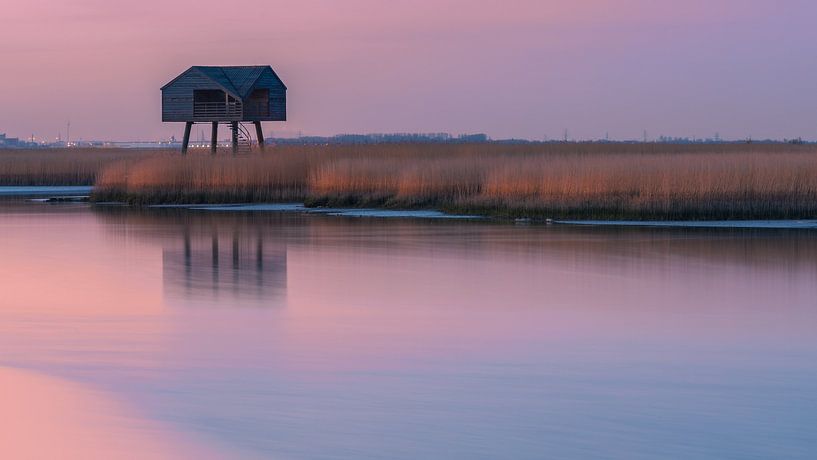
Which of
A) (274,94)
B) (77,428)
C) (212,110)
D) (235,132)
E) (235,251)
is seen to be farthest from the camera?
(235,132)

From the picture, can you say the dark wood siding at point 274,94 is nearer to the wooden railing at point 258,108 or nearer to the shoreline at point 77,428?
the wooden railing at point 258,108

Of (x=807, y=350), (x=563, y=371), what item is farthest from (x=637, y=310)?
(x=563, y=371)

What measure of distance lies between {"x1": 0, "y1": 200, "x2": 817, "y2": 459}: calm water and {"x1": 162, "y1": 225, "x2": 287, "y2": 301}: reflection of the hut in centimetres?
7

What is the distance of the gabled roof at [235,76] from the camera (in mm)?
38438

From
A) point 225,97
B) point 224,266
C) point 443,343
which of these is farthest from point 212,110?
point 443,343

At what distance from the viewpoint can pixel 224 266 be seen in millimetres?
14898

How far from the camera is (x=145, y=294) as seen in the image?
1216 centimetres

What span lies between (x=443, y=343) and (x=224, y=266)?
637cm

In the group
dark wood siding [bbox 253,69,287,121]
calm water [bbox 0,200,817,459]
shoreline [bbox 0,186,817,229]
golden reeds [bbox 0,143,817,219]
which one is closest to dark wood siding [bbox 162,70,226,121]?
dark wood siding [bbox 253,69,287,121]

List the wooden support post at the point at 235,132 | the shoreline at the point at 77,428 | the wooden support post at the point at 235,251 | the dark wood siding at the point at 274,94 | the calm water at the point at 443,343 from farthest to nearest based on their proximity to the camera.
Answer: the dark wood siding at the point at 274,94
the wooden support post at the point at 235,132
the wooden support post at the point at 235,251
the calm water at the point at 443,343
the shoreline at the point at 77,428

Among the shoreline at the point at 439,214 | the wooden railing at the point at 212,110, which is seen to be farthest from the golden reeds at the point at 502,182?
the wooden railing at the point at 212,110

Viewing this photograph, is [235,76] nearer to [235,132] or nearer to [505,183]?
[235,132]

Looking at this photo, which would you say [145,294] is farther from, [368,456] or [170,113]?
[170,113]

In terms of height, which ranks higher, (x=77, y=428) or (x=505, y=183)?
(x=505, y=183)
